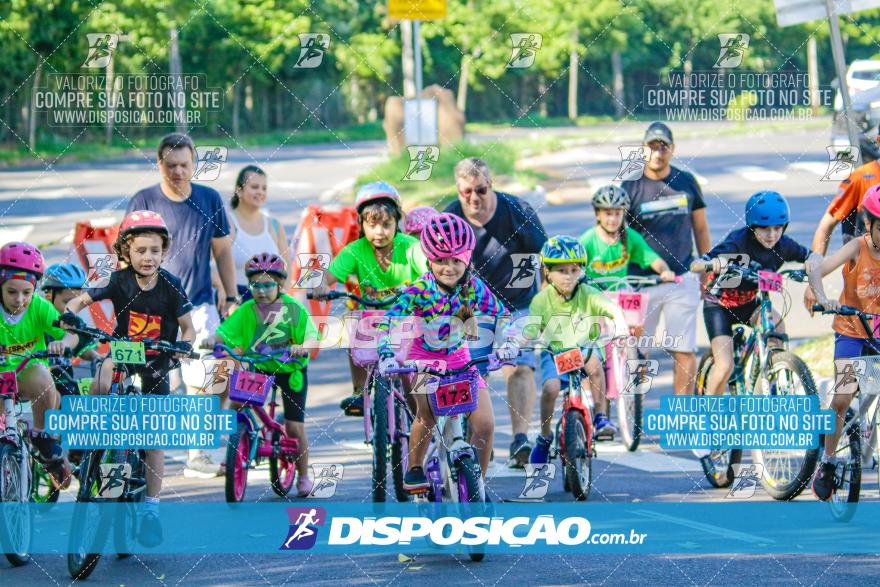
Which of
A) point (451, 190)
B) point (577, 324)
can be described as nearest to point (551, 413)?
point (577, 324)

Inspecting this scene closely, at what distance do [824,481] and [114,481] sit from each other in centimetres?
392

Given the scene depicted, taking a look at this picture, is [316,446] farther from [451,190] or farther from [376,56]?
[376,56]

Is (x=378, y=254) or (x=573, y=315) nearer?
(x=573, y=315)

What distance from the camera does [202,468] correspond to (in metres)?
10.6

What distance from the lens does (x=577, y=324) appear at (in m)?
9.62

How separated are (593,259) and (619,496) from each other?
2097 millimetres

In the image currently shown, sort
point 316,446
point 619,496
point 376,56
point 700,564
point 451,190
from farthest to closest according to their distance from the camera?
point 376,56, point 451,190, point 316,446, point 619,496, point 700,564

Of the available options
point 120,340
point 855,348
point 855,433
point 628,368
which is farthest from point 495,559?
point 628,368

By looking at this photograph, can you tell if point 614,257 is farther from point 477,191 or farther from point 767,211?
point 767,211

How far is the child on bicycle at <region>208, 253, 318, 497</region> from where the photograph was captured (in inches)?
375

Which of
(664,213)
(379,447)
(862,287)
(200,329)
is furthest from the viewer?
(664,213)

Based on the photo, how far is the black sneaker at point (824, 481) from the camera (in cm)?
863

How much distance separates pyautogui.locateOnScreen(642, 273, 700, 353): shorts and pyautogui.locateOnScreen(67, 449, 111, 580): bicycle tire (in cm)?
485

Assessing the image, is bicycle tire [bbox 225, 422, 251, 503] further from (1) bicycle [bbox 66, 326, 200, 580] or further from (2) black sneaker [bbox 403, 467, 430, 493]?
(2) black sneaker [bbox 403, 467, 430, 493]
